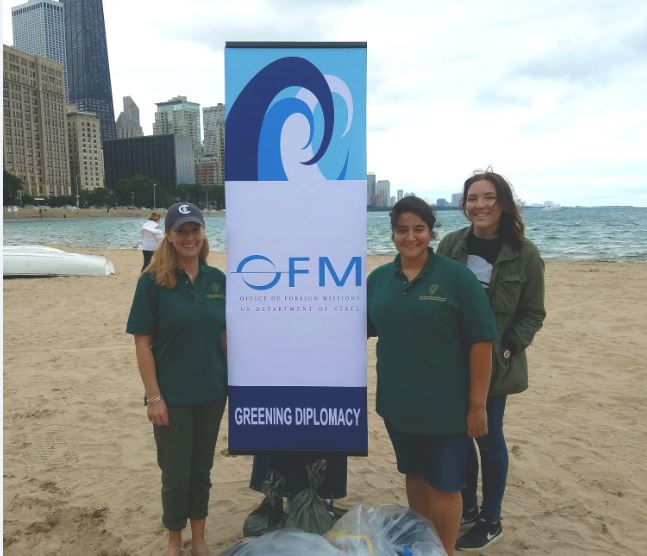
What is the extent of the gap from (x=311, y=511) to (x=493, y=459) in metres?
0.97

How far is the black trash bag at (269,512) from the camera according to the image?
254 cm

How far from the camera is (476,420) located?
215cm

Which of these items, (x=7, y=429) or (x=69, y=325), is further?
(x=69, y=325)

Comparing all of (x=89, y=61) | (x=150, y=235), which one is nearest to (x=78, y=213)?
(x=150, y=235)

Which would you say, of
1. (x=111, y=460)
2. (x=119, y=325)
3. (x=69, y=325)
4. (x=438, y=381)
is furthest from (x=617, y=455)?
(x=69, y=325)

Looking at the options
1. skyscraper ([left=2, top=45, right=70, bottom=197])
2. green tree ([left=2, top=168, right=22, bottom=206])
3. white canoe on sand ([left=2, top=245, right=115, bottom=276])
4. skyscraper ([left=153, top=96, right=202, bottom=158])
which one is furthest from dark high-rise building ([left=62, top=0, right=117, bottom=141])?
white canoe on sand ([left=2, top=245, right=115, bottom=276])

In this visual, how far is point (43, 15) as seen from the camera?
644ft

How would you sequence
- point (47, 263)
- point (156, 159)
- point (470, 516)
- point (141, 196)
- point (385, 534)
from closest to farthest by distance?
1. point (385, 534)
2. point (470, 516)
3. point (47, 263)
4. point (141, 196)
5. point (156, 159)

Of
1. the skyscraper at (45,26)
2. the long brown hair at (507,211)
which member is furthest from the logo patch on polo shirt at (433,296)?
the skyscraper at (45,26)

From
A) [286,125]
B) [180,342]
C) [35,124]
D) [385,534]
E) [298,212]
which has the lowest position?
[385,534]

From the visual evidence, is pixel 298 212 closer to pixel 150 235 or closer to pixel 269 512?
pixel 269 512

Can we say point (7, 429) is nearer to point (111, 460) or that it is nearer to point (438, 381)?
point (111, 460)

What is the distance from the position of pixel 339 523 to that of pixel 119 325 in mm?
6391

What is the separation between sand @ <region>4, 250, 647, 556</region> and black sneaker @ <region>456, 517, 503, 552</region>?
57 mm
